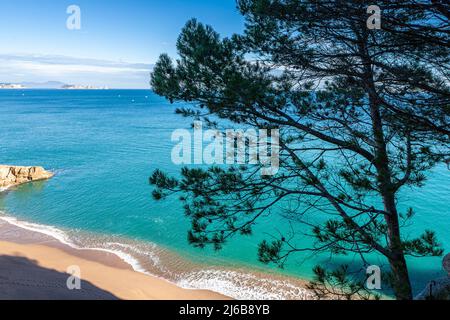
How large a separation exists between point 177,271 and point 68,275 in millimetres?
4023

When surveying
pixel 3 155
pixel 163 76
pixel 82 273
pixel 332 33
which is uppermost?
pixel 3 155

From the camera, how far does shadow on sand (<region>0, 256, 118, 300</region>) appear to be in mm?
8523

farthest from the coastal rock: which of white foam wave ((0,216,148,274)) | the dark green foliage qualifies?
white foam wave ((0,216,148,274))

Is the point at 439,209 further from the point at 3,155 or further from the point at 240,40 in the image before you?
the point at 3,155

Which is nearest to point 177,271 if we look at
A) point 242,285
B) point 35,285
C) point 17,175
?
point 242,285

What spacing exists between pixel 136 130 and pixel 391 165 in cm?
4097

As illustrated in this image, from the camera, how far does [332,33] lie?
4.75m

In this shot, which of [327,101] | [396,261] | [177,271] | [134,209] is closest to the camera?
[396,261]

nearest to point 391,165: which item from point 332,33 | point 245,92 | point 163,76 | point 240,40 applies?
point 332,33

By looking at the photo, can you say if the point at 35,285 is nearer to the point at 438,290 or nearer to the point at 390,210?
the point at 390,210

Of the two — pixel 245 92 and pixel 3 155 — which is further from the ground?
pixel 3 155

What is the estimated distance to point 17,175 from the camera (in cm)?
2192

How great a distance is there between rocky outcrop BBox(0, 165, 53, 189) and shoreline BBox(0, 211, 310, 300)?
26.8 feet

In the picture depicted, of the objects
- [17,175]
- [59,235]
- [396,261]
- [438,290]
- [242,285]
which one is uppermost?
[17,175]
